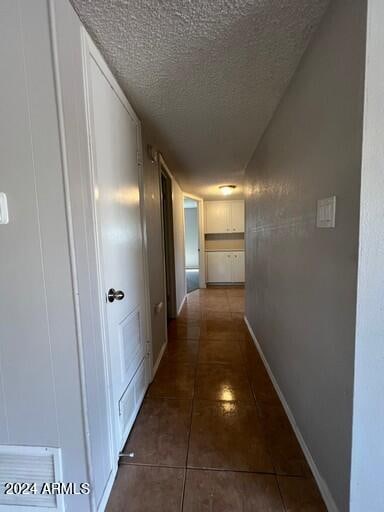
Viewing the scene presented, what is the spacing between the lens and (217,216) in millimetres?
6020

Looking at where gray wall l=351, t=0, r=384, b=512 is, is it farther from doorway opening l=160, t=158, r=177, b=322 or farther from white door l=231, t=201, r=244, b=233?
white door l=231, t=201, r=244, b=233

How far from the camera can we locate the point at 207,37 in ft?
3.83

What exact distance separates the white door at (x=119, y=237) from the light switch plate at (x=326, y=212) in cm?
103

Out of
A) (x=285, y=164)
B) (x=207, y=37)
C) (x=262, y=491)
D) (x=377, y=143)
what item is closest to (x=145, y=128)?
(x=207, y=37)

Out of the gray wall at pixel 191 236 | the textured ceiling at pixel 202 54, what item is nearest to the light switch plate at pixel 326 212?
the textured ceiling at pixel 202 54

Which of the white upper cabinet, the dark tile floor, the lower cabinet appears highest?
the white upper cabinet

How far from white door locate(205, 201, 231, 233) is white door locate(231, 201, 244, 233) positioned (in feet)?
0.31

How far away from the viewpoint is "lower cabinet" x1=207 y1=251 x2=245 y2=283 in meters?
5.97

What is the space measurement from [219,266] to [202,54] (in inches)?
195

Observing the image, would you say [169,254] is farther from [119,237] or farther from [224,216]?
[224,216]

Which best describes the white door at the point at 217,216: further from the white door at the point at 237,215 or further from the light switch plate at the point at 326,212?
the light switch plate at the point at 326,212

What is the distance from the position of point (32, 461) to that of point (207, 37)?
2.04 metres

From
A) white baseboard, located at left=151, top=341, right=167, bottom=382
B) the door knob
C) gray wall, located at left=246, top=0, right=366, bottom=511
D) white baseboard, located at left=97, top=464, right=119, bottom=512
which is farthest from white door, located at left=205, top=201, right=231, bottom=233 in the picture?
white baseboard, located at left=97, top=464, right=119, bottom=512

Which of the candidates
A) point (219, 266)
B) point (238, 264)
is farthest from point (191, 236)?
point (238, 264)
